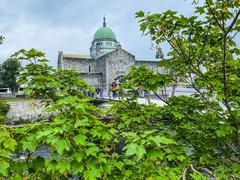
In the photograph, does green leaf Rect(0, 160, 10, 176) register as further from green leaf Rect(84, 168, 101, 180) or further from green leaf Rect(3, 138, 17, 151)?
green leaf Rect(84, 168, 101, 180)

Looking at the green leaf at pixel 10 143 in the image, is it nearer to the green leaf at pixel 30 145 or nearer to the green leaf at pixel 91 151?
the green leaf at pixel 30 145

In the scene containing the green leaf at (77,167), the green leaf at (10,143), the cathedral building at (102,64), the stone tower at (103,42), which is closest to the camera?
the green leaf at (10,143)

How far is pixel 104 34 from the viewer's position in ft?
201

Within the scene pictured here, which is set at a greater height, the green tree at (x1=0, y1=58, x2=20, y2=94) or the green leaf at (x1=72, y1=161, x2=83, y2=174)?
the green tree at (x1=0, y1=58, x2=20, y2=94)

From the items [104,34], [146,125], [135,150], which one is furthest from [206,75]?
[104,34]

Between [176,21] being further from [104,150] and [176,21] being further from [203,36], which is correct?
[104,150]

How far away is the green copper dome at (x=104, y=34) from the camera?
201 ft

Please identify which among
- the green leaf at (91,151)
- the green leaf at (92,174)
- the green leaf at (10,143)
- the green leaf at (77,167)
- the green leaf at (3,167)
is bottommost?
the green leaf at (92,174)

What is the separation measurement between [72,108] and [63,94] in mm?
813

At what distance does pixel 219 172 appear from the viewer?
283 centimetres

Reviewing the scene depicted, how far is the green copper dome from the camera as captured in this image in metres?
61.3

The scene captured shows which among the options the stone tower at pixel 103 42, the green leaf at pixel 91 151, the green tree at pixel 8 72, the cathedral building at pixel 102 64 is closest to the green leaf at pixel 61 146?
the green leaf at pixel 91 151

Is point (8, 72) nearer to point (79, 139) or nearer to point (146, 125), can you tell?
point (146, 125)

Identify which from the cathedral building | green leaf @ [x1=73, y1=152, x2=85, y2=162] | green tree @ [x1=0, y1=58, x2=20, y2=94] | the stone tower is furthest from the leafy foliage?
the stone tower
